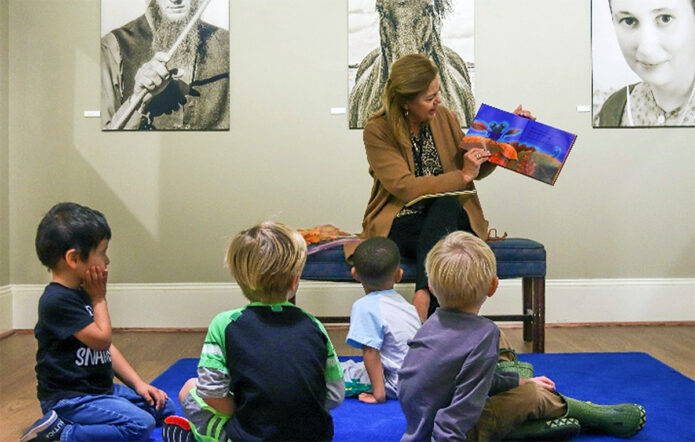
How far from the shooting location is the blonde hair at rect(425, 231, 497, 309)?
1.86 metres

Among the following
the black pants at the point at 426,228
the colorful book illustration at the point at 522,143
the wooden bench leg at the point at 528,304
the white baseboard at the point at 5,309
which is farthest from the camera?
the white baseboard at the point at 5,309

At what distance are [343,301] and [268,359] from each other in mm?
2753

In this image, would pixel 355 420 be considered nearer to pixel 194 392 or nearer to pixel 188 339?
pixel 194 392

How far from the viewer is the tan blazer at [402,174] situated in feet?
10.7

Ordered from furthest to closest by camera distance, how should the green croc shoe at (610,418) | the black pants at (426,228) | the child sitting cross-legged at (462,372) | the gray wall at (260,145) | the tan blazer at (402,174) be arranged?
1. the gray wall at (260,145)
2. the tan blazer at (402,174)
3. the black pants at (426,228)
4. the green croc shoe at (610,418)
5. the child sitting cross-legged at (462,372)

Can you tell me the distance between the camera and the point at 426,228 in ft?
10.3

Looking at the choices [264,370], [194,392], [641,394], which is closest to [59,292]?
[194,392]

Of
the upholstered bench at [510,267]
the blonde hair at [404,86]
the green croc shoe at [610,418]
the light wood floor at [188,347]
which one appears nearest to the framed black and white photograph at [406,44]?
the blonde hair at [404,86]

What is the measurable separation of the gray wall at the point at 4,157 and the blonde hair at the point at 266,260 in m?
3.04

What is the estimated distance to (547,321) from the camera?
174 inches

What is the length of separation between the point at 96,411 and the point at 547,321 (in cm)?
295

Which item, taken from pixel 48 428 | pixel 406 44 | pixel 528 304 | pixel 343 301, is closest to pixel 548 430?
pixel 48 428

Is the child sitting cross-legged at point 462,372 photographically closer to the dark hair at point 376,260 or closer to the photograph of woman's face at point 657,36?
the dark hair at point 376,260

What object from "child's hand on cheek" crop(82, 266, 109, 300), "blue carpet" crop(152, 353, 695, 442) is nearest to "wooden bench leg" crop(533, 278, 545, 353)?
"blue carpet" crop(152, 353, 695, 442)
